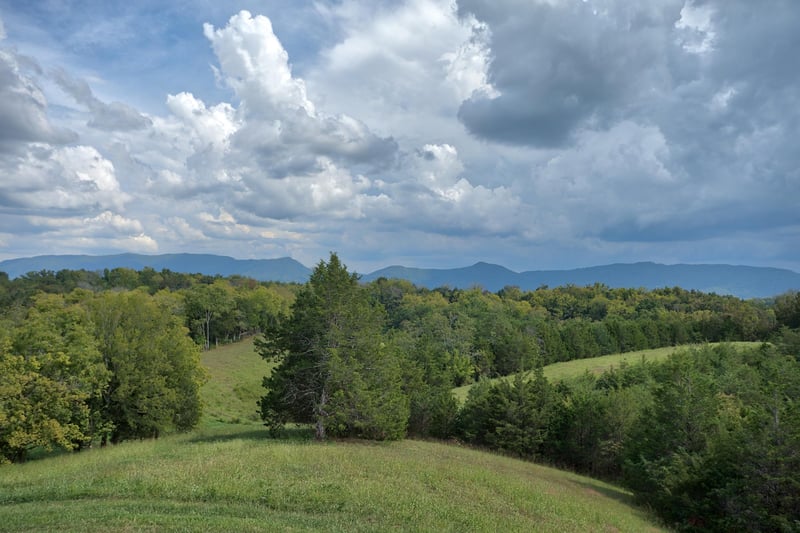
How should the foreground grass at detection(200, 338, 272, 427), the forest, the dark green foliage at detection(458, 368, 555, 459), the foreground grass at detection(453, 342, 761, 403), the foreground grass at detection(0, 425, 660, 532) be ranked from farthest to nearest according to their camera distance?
the foreground grass at detection(453, 342, 761, 403), the foreground grass at detection(200, 338, 272, 427), the dark green foliage at detection(458, 368, 555, 459), the forest, the foreground grass at detection(0, 425, 660, 532)

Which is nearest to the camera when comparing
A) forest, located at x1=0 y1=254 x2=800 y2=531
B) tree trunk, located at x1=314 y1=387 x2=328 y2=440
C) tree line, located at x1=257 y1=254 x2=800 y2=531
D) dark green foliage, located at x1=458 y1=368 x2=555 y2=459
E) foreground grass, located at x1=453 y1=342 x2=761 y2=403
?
tree line, located at x1=257 y1=254 x2=800 y2=531

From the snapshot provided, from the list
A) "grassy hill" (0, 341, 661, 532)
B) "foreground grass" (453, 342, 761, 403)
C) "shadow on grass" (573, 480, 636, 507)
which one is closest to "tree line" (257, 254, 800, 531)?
"shadow on grass" (573, 480, 636, 507)

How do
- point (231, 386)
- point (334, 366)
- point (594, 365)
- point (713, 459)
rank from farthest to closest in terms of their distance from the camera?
point (594, 365) → point (231, 386) → point (334, 366) → point (713, 459)

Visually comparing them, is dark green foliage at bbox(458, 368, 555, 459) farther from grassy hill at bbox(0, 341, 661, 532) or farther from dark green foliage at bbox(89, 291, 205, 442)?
dark green foliage at bbox(89, 291, 205, 442)

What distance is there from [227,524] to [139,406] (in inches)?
1108

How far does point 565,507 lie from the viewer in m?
20.0

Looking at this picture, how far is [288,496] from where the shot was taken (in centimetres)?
1650

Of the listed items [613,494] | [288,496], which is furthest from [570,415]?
[288,496]

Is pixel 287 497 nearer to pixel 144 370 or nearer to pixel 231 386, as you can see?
pixel 144 370

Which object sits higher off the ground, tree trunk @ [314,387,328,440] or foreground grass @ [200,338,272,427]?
tree trunk @ [314,387,328,440]

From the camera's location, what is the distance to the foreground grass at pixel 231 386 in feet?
183

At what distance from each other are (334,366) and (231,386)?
5006 cm

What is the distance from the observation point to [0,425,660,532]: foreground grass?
43.8 feet

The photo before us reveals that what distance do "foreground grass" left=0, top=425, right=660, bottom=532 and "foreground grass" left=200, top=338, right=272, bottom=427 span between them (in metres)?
25.5
